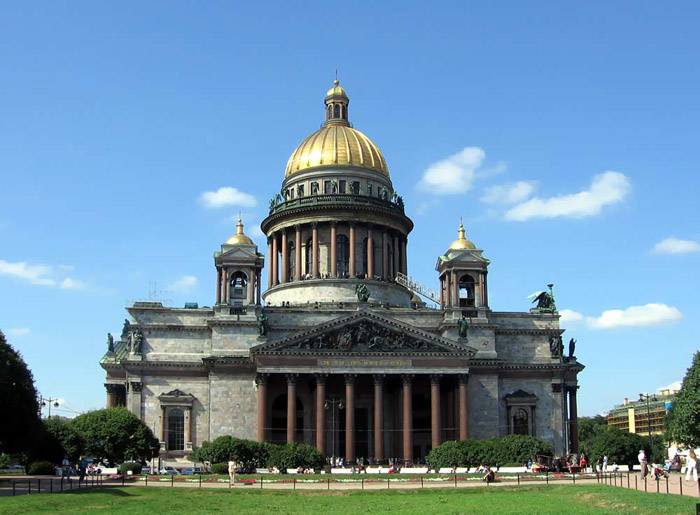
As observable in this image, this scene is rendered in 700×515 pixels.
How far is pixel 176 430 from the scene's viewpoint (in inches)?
3410

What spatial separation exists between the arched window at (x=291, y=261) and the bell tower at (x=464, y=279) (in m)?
16.9

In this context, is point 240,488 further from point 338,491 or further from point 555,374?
point 555,374

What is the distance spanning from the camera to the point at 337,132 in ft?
348

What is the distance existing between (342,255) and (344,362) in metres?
21.2

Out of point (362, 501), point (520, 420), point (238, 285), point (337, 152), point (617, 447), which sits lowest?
point (362, 501)

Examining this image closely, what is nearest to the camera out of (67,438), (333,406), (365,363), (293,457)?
(293,457)

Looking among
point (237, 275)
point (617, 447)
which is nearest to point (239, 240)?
point (237, 275)

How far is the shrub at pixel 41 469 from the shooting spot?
74.4 metres

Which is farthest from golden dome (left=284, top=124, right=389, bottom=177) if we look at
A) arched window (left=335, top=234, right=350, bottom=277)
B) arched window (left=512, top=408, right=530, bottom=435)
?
arched window (left=512, top=408, right=530, bottom=435)

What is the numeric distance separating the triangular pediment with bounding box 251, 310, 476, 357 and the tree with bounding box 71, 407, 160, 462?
39.9 ft

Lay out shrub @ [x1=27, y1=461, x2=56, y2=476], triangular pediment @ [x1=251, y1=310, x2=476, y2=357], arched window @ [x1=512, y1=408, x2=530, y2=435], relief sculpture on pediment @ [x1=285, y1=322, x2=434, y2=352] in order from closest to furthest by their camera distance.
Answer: shrub @ [x1=27, y1=461, x2=56, y2=476], triangular pediment @ [x1=251, y1=310, x2=476, y2=357], relief sculpture on pediment @ [x1=285, y1=322, x2=434, y2=352], arched window @ [x1=512, y1=408, x2=530, y2=435]

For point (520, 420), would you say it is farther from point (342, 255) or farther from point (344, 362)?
point (342, 255)

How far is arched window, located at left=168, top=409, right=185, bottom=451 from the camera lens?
282 feet

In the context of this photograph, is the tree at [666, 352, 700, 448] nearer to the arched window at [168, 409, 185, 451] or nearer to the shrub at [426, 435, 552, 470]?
the shrub at [426, 435, 552, 470]
